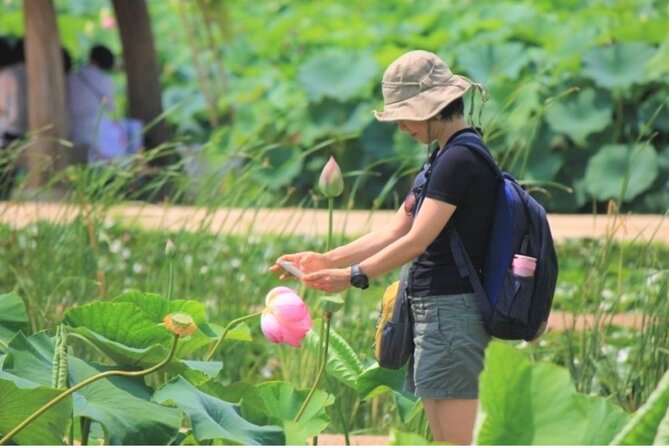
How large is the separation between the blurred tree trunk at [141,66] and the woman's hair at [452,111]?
863cm

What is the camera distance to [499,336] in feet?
10.6

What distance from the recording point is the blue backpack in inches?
125

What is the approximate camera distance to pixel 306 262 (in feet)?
10.8

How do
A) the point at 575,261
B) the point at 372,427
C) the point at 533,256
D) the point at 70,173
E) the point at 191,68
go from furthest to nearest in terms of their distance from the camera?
the point at 191,68 < the point at 575,261 < the point at 70,173 < the point at 372,427 < the point at 533,256

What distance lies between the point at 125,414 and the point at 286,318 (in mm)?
345

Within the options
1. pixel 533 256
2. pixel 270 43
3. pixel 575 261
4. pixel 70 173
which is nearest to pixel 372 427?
pixel 533 256

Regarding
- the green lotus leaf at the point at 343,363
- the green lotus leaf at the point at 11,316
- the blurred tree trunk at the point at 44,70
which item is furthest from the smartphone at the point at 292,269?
the blurred tree trunk at the point at 44,70

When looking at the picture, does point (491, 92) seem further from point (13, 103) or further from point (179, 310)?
point (179, 310)

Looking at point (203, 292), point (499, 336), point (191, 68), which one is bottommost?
point (191, 68)

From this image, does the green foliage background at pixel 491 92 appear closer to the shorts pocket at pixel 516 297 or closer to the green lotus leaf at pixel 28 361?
the shorts pocket at pixel 516 297

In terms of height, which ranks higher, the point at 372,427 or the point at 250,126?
the point at 372,427

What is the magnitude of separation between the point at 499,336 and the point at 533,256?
0.18 m

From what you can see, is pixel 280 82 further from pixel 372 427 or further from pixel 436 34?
pixel 372 427

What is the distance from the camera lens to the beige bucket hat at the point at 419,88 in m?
3.26
